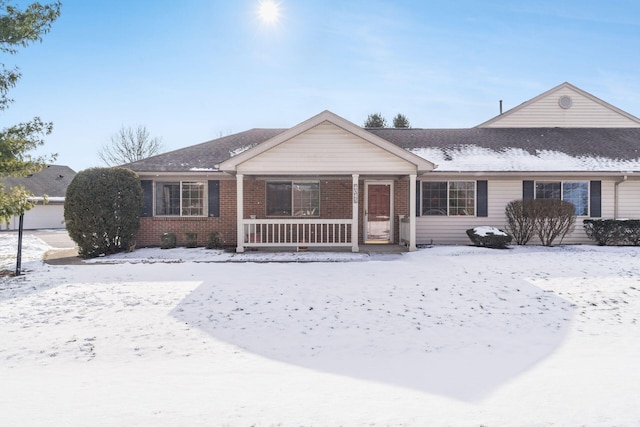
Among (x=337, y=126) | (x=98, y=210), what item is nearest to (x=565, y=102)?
(x=337, y=126)

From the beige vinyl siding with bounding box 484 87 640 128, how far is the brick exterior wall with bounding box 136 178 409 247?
793 cm

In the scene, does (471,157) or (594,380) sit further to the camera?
(471,157)

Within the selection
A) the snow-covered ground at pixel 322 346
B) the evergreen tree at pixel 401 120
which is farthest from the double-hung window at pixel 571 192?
the evergreen tree at pixel 401 120

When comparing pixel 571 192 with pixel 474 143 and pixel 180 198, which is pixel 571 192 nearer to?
pixel 474 143

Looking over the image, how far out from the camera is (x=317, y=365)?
4.61 meters

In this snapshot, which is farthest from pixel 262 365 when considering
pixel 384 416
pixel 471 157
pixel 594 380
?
pixel 471 157

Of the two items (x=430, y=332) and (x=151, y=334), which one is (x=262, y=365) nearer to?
(x=151, y=334)

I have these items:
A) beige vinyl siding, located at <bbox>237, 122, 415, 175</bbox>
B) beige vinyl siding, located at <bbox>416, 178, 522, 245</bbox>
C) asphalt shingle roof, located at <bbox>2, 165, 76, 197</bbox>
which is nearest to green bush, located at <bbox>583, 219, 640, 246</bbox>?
beige vinyl siding, located at <bbox>416, 178, 522, 245</bbox>

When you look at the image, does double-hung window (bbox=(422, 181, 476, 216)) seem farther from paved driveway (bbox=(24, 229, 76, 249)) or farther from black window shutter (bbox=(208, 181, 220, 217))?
paved driveway (bbox=(24, 229, 76, 249))

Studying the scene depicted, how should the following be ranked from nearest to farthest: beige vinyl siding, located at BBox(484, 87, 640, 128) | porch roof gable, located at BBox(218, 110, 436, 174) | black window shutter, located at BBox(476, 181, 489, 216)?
porch roof gable, located at BBox(218, 110, 436, 174) → black window shutter, located at BBox(476, 181, 489, 216) → beige vinyl siding, located at BBox(484, 87, 640, 128)

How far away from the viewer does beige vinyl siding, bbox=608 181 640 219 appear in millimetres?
14195

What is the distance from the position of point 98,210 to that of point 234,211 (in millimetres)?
4282

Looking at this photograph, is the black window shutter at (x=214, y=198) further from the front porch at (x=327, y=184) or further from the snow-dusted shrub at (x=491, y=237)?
the snow-dusted shrub at (x=491, y=237)

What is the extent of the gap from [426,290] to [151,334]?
4.91 meters
